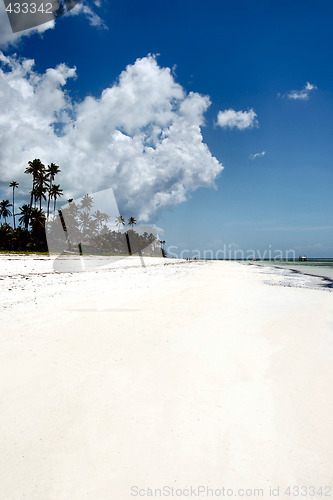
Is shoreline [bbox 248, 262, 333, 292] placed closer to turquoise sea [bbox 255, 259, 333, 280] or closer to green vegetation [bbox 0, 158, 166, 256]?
turquoise sea [bbox 255, 259, 333, 280]

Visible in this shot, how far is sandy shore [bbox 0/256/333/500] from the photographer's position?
216 cm

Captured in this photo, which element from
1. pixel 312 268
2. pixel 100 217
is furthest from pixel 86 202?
pixel 312 268

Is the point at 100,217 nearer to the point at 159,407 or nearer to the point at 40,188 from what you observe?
the point at 40,188

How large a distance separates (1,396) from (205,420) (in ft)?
8.31

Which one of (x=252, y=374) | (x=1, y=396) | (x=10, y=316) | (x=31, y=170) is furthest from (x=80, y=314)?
(x=31, y=170)

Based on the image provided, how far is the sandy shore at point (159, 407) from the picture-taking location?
2.16 metres

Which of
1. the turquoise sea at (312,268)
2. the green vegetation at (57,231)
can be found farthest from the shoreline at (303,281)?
the green vegetation at (57,231)

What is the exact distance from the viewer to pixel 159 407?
9.84 ft

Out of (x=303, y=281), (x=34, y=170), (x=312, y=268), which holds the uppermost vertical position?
(x=34, y=170)

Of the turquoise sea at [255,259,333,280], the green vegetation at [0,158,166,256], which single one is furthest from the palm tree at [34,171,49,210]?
the turquoise sea at [255,259,333,280]

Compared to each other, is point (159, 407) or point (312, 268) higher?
point (159, 407)

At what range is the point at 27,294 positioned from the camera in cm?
913

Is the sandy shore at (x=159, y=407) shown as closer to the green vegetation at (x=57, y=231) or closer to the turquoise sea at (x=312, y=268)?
the turquoise sea at (x=312, y=268)

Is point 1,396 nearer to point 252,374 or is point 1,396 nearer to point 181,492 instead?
point 181,492
